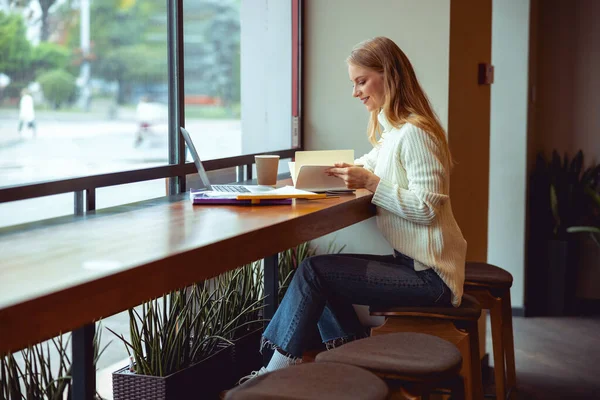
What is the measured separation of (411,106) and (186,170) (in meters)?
0.81

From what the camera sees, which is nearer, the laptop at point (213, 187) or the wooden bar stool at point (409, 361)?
the wooden bar stool at point (409, 361)

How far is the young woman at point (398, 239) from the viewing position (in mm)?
2445

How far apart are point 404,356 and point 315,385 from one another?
0.32 meters

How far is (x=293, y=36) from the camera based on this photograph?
12.0 ft

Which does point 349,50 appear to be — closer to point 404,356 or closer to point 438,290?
point 438,290

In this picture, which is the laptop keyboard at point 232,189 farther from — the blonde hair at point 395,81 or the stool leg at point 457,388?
the stool leg at point 457,388

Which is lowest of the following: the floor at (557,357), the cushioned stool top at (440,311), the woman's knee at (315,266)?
the floor at (557,357)

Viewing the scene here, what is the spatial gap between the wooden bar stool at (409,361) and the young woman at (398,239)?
1.64 ft

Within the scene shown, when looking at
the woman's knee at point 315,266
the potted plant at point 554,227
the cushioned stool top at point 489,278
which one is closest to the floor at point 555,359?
the potted plant at point 554,227

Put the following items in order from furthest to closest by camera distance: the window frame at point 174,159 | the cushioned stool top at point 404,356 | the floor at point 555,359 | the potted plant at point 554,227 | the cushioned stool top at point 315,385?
the potted plant at point 554,227 < the floor at point 555,359 < the window frame at point 174,159 < the cushioned stool top at point 404,356 < the cushioned stool top at point 315,385

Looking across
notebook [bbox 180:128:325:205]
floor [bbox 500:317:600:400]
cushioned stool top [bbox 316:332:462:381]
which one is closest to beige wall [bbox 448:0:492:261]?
floor [bbox 500:317:600:400]

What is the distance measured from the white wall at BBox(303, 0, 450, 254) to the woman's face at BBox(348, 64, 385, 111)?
0.71 meters

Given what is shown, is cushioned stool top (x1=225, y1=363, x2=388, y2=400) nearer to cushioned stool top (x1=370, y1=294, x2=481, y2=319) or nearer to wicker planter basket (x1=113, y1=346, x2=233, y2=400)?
cushioned stool top (x1=370, y1=294, x2=481, y2=319)

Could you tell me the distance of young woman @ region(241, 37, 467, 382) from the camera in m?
2.45
